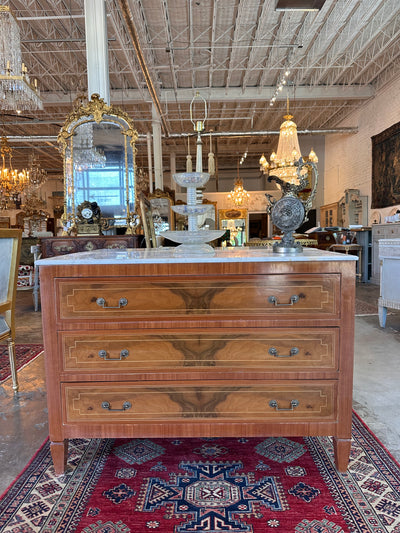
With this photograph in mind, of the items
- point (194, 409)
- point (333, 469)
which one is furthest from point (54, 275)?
point (333, 469)

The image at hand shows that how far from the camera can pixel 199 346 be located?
1673mm

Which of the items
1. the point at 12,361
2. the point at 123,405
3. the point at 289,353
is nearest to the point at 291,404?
the point at 289,353

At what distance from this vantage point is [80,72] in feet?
29.3

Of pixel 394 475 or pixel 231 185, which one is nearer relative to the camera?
pixel 394 475

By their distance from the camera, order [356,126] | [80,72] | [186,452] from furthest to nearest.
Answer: [356,126]
[80,72]
[186,452]

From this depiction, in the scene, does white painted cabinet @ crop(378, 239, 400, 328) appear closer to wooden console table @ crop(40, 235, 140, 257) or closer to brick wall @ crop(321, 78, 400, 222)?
wooden console table @ crop(40, 235, 140, 257)

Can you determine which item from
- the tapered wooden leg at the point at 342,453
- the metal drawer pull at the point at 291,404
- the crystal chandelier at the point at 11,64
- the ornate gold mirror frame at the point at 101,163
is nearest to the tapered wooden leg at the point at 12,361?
the metal drawer pull at the point at 291,404

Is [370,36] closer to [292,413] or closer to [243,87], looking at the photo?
[243,87]

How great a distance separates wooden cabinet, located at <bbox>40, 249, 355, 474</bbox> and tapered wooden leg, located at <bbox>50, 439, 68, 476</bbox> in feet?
0.29

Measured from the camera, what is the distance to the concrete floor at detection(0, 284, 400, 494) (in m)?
2.01

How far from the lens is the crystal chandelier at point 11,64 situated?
404 cm

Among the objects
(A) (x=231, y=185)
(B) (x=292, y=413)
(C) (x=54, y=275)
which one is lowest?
(B) (x=292, y=413)

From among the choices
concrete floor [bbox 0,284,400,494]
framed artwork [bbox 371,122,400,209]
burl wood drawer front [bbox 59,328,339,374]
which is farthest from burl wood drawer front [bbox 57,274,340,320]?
framed artwork [bbox 371,122,400,209]

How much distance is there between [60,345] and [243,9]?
24.0 ft
